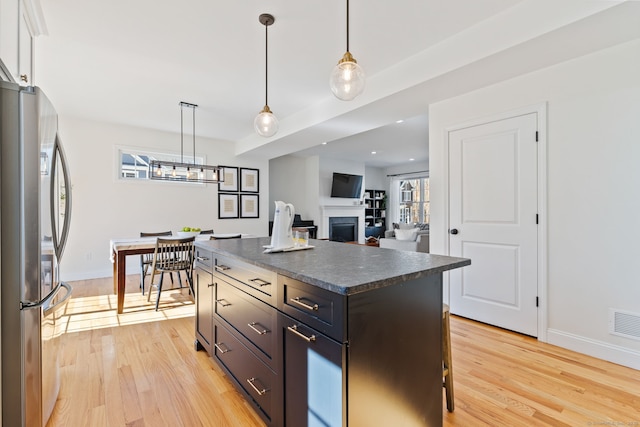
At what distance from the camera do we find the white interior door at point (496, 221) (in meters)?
2.70

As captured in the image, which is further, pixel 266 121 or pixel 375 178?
pixel 375 178

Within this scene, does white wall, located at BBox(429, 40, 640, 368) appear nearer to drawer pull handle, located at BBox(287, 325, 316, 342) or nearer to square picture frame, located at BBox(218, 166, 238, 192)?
drawer pull handle, located at BBox(287, 325, 316, 342)

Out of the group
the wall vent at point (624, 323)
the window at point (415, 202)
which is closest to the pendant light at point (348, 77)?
the wall vent at point (624, 323)

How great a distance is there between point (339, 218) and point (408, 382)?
24.8ft

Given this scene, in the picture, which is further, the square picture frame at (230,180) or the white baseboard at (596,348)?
the square picture frame at (230,180)

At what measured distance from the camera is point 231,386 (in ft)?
6.38

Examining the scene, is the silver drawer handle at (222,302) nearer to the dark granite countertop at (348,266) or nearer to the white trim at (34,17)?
the dark granite countertop at (348,266)

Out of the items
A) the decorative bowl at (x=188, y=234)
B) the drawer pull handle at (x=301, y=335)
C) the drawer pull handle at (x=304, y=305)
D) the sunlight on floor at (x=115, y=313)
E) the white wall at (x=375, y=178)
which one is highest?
the white wall at (x=375, y=178)

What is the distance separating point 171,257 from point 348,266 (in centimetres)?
301

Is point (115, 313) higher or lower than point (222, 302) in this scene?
lower

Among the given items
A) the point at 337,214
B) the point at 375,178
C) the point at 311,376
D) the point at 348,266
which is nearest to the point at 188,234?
the point at 348,266

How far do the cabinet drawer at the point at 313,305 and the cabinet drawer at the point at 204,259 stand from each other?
3.25ft

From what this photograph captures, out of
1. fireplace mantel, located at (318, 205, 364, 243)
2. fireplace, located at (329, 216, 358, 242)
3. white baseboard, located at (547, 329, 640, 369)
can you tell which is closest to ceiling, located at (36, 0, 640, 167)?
white baseboard, located at (547, 329, 640, 369)

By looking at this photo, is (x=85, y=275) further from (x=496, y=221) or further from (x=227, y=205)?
(x=496, y=221)
